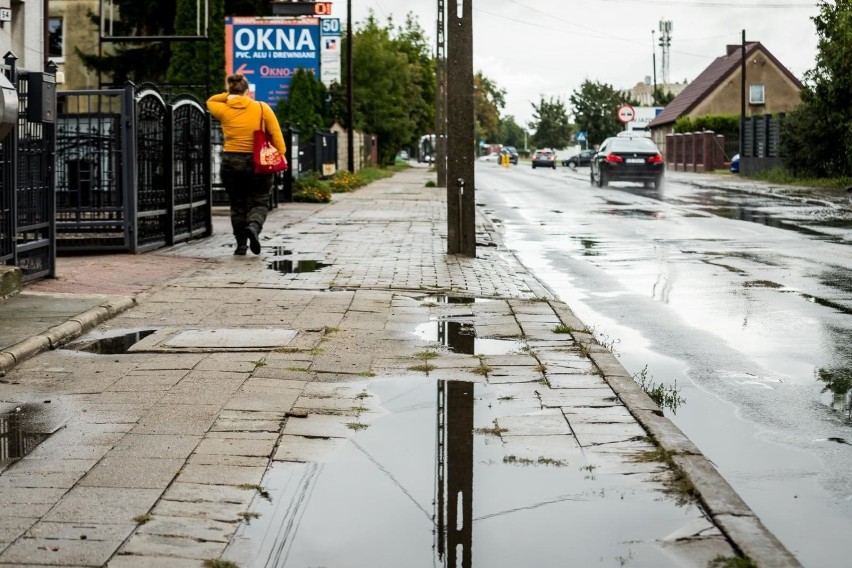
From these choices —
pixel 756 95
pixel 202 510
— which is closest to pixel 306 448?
pixel 202 510

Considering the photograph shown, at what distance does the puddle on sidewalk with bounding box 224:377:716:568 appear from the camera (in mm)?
4137

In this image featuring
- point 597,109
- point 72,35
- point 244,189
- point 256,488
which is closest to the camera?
point 256,488

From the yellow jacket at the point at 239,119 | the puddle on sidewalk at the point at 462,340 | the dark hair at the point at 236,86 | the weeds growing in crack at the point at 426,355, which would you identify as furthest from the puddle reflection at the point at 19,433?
the dark hair at the point at 236,86

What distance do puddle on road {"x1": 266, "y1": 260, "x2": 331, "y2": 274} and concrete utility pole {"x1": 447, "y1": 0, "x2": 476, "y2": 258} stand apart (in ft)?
5.51

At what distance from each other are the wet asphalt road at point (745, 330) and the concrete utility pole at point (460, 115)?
106cm

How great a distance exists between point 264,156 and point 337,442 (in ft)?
28.5

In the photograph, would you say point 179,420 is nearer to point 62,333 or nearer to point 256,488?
point 256,488

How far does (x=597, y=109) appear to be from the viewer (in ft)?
358

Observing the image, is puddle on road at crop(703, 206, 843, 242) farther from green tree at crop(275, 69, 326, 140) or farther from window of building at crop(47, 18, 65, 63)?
window of building at crop(47, 18, 65, 63)

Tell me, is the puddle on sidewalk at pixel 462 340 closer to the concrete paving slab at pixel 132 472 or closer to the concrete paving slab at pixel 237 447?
the concrete paving slab at pixel 237 447

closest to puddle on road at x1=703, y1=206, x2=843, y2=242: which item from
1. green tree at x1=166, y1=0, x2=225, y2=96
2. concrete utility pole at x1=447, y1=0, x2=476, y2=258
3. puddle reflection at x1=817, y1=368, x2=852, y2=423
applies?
concrete utility pole at x1=447, y1=0, x2=476, y2=258

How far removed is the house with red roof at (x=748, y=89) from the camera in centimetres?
7850

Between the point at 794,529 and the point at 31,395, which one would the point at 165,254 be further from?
the point at 794,529

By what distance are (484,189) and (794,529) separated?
110ft
